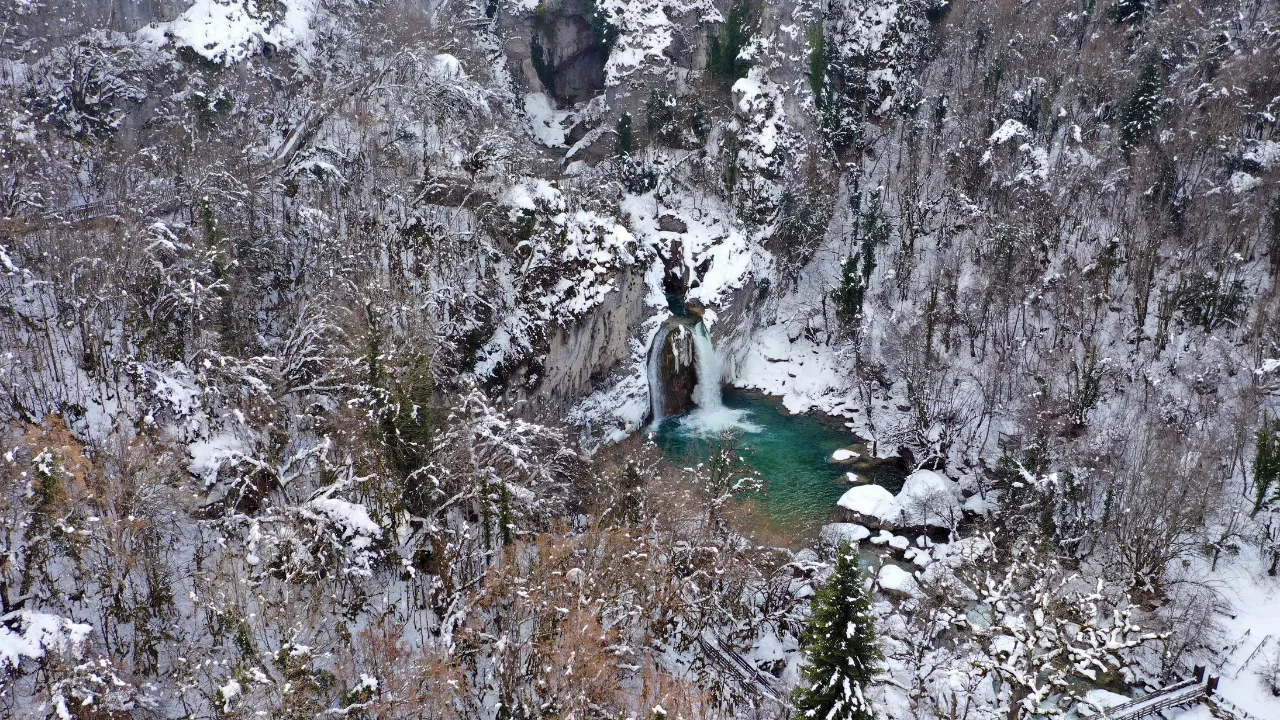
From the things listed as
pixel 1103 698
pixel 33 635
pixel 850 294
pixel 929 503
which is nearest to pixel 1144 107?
pixel 850 294

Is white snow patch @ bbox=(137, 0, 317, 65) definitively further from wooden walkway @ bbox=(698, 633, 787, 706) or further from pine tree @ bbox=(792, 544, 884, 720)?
pine tree @ bbox=(792, 544, 884, 720)

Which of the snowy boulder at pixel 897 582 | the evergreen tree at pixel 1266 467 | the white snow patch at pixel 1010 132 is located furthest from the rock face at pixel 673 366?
the evergreen tree at pixel 1266 467

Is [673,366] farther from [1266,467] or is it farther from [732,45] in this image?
[732,45]

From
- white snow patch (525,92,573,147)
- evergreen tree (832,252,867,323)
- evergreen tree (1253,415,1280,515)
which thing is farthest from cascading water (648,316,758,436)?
white snow patch (525,92,573,147)

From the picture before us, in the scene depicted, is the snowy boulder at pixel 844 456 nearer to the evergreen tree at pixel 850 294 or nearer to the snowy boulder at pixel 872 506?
the snowy boulder at pixel 872 506

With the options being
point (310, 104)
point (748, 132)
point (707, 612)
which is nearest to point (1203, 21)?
point (748, 132)
